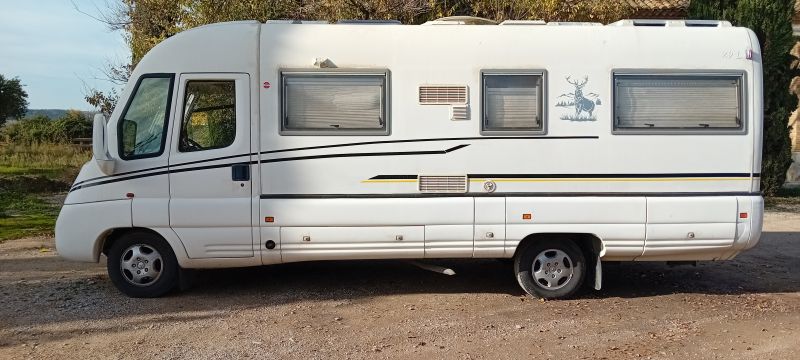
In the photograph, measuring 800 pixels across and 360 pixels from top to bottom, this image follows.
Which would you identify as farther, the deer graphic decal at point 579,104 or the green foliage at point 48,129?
the green foliage at point 48,129

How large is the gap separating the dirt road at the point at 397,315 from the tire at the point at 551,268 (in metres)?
0.16

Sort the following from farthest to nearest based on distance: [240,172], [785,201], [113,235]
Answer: [785,201]
[113,235]
[240,172]

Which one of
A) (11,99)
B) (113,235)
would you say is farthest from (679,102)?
(11,99)

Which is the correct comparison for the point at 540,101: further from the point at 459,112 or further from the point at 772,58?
the point at 772,58

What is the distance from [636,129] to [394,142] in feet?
7.74

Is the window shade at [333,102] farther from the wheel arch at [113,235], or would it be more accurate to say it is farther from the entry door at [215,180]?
the wheel arch at [113,235]

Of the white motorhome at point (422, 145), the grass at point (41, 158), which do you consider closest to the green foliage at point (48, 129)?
the grass at point (41, 158)

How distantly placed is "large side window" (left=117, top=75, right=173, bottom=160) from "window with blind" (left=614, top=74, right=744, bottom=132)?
14.4ft

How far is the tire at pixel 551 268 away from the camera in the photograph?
7.15m

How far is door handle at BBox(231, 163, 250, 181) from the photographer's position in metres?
6.80

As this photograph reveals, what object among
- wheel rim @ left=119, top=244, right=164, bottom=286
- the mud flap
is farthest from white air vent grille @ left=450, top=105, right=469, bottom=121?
wheel rim @ left=119, top=244, right=164, bottom=286

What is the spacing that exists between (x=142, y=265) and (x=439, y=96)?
338cm

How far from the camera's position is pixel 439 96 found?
6.85m

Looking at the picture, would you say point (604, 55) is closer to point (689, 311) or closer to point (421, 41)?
point (421, 41)
